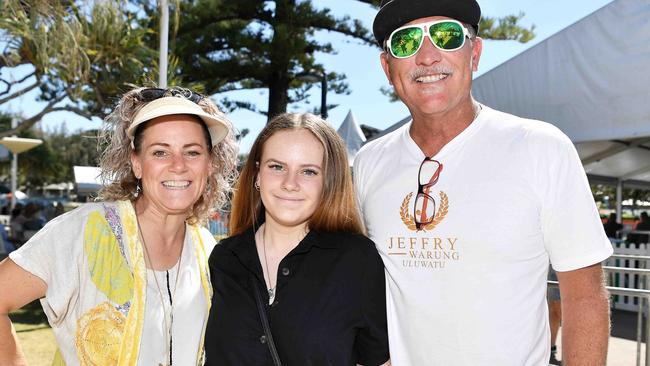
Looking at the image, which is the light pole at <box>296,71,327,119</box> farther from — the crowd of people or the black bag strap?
the black bag strap

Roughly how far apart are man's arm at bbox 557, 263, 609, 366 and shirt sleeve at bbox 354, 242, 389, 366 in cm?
62

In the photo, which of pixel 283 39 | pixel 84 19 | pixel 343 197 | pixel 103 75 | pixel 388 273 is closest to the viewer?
pixel 388 273

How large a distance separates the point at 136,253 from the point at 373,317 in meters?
0.98

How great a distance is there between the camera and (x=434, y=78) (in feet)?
6.81

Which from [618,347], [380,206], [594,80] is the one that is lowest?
[618,347]

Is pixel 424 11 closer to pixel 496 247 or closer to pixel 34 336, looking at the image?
pixel 496 247

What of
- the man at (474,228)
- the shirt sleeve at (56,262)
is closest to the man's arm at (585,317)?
the man at (474,228)

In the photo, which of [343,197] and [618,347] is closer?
[343,197]

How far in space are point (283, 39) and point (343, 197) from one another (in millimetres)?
11039

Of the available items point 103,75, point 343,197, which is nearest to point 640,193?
point 103,75

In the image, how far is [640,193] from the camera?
41.7 metres

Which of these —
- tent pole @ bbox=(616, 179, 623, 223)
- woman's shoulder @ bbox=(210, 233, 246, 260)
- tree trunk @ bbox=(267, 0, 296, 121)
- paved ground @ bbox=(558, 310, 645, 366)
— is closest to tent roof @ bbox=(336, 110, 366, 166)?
tree trunk @ bbox=(267, 0, 296, 121)

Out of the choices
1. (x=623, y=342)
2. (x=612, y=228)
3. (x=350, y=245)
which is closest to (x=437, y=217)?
(x=350, y=245)

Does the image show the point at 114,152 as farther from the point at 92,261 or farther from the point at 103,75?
the point at 103,75
